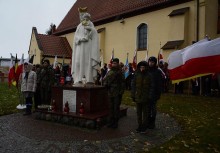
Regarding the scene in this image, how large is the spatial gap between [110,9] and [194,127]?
22.4 meters

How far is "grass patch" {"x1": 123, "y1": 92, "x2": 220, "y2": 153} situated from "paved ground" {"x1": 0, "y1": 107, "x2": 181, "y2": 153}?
0.33 metres

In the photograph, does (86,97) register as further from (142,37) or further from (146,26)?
(142,37)

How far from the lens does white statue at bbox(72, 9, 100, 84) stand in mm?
10359

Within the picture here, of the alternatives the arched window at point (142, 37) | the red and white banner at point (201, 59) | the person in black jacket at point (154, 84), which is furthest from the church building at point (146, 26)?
the red and white banner at point (201, 59)

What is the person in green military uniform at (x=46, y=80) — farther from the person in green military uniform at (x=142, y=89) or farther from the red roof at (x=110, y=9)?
the red roof at (x=110, y=9)

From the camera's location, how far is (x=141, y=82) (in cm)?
810

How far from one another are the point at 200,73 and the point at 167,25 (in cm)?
1748

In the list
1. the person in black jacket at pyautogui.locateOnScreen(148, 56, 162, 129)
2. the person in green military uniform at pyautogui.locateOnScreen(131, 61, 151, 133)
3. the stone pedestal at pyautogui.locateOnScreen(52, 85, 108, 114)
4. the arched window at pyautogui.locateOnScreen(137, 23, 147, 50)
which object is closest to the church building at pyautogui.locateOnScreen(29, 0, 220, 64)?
the arched window at pyautogui.locateOnScreen(137, 23, 147, 50)

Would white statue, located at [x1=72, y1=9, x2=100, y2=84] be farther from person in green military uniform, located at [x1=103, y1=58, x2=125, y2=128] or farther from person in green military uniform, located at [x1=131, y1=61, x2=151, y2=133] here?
person in green military uniform, located at [x1=131, y1=61, x2=151, y2=133]

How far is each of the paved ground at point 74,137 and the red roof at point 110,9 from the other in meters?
15.4

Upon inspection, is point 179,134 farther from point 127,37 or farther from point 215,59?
point 127,37

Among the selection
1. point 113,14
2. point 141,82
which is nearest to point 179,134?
point 141,82

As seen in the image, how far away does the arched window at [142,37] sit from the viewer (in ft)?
82.0

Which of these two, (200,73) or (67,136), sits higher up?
(200,73)
